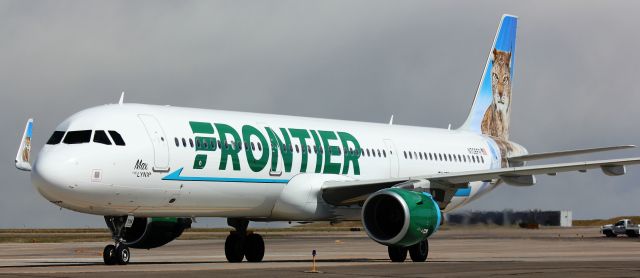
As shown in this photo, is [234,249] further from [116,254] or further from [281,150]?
[116,254]

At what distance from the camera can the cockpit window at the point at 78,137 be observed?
81.4 feet

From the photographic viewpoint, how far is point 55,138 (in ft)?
82.5

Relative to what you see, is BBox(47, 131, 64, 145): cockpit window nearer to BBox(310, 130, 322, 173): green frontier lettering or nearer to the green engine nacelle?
BBox(310, 130, 322, 173): green frontier lettering

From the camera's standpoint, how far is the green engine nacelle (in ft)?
89.8

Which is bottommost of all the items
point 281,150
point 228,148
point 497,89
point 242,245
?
point 242,245

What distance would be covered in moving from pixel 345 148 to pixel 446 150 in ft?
18.9

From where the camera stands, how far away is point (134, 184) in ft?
82.3

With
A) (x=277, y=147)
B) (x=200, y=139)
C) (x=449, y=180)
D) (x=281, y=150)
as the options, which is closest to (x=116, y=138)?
(x=200, y=139)

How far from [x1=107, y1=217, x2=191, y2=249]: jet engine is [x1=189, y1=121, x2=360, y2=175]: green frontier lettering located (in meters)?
3.20

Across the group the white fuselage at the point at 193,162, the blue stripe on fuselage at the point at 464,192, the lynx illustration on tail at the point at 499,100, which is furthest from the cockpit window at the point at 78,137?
the lynx illustration on tail at the point at 499,100

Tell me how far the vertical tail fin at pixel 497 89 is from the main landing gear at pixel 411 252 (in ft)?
36.7

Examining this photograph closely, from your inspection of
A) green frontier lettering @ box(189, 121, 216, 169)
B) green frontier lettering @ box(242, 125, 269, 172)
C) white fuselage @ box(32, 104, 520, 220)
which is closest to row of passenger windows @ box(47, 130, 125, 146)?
white fuselage @ box(32, 104, 520, 220)

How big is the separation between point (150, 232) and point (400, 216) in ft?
22.2

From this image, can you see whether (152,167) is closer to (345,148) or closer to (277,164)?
(277,164)
